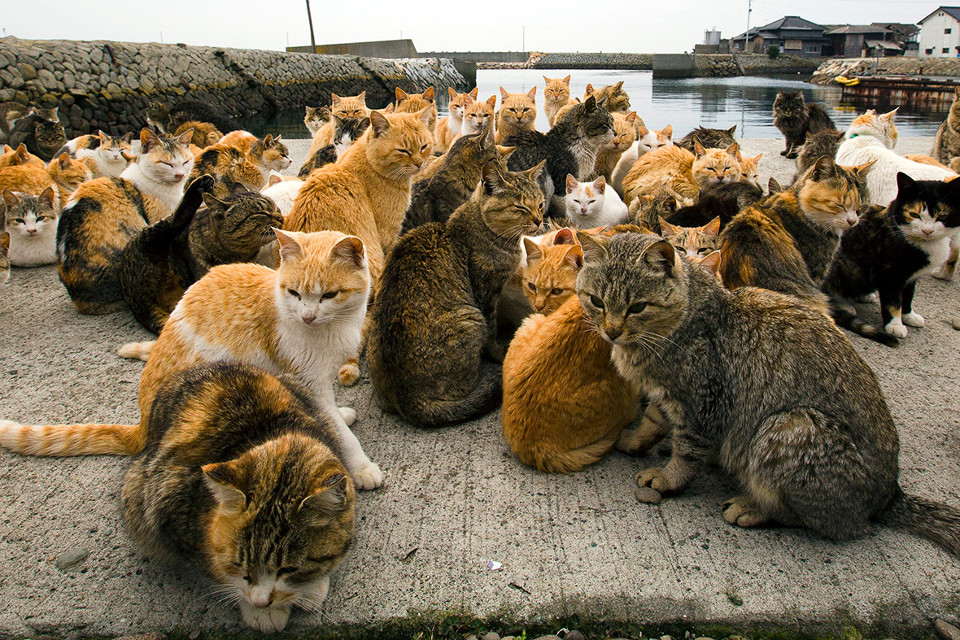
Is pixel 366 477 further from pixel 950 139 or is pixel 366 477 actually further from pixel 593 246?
pixel 950 139

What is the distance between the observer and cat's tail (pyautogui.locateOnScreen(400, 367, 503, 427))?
124 inches

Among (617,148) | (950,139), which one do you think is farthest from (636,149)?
(950,139)

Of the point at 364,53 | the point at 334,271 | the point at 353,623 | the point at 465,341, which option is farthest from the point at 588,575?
the point at 364,53

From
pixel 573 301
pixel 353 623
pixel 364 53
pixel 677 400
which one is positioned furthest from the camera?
pixel 364 53

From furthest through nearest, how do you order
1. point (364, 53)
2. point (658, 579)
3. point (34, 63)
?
point (364, 53), point (34, 63), point (658, 579)

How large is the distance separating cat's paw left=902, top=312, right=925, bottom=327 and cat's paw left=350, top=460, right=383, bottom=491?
4.00 meters

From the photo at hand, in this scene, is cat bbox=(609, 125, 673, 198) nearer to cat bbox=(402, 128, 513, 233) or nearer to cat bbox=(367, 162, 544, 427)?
cat bbox=(402, 128, 513, 233)

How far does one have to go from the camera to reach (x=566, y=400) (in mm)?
2758

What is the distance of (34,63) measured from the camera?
A: 560 inches

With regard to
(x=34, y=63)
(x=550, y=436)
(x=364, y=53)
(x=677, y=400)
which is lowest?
(x=550, y=436)

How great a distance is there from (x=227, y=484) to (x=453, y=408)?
1.53 meters

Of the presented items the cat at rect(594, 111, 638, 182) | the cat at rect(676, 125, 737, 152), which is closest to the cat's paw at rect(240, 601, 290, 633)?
the cat at rect(594, 111, 638, 182)

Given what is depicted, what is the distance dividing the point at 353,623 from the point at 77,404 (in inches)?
94.0

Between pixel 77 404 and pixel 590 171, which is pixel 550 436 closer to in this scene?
pixel 77 404
